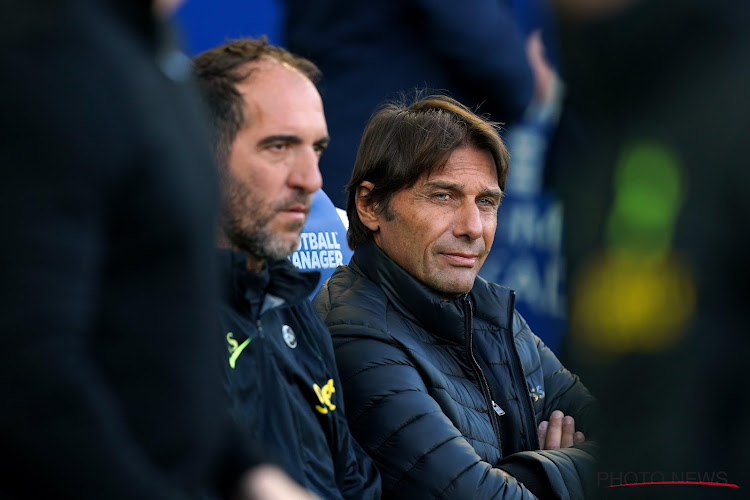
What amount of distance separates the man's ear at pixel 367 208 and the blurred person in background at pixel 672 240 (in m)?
2.02

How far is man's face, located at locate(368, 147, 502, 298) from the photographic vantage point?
10.5 ft

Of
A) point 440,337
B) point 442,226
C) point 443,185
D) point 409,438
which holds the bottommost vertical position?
point 409,438

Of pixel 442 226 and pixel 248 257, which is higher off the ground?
pixel 442 226

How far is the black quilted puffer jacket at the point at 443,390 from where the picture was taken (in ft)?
8.91

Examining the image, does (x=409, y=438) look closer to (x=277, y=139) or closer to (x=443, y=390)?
(x=443, y=390)

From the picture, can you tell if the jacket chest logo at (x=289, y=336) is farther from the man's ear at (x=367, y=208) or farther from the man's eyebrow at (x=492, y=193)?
the man's eyebrow at (x=492, y=193)

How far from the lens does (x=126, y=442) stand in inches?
40.9

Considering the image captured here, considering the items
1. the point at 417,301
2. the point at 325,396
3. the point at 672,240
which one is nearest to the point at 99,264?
the point at 672,240

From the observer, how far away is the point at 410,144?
322cm

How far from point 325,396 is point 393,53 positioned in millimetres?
1698

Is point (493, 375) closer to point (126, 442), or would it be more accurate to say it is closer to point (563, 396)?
point (563, 396)

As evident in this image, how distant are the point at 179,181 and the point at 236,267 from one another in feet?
4.02

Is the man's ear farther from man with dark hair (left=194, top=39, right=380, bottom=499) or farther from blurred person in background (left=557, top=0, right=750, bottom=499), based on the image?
blurred person in background (left=557, top=0, right=750, bottom=499)

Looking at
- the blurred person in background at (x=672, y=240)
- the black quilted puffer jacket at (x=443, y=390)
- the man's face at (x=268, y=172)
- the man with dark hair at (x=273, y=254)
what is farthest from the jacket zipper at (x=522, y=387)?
the blurred person in background at (x=672, y=240)
